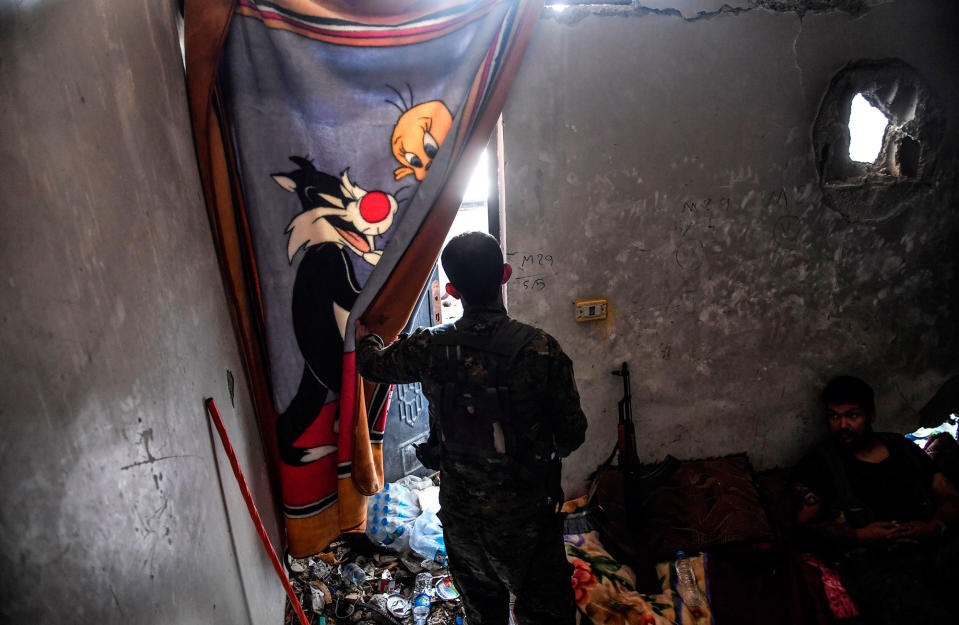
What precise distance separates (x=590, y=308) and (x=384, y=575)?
1.89m

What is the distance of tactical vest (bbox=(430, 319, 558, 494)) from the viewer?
5.48ft

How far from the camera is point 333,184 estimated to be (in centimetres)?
204

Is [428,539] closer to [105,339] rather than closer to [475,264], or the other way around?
[475,264]

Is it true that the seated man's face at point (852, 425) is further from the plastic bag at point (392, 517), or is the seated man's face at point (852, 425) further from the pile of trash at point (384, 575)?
the plastic bag at point (392, 517)

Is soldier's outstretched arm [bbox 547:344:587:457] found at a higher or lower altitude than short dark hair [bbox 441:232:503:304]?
lower

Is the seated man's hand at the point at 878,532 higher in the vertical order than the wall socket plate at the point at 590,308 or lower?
lower

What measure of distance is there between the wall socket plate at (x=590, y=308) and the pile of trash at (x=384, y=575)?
1.55 meters

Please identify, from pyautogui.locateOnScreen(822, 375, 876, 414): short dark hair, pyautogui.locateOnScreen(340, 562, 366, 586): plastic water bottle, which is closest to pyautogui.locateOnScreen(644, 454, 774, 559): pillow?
pyautogui.locateOnScreen(822, 375, 876, 414): short dark hair

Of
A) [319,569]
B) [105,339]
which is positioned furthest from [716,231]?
[319,569]

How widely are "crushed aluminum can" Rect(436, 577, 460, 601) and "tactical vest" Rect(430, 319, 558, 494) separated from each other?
121 cm

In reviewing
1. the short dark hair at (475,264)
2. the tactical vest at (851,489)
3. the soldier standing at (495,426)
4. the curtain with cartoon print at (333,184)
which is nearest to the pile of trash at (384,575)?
the curtain with cartoon print at (333,184)

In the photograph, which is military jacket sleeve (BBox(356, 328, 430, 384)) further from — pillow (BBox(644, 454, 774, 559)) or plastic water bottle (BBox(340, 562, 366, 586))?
pillow (BBox(644, 454, 774, 559))

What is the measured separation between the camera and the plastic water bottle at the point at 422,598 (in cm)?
248

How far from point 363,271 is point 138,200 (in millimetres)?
958
